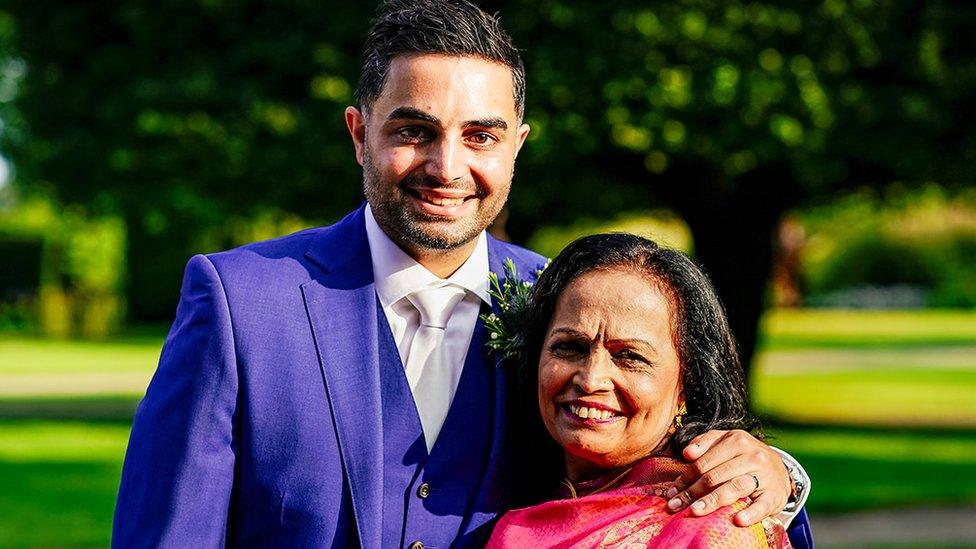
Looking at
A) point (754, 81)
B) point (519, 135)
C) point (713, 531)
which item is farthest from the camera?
point (754, 81)

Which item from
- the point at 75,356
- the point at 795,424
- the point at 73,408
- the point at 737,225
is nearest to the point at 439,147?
the point at 737,225

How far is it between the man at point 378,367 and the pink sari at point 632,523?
56mm

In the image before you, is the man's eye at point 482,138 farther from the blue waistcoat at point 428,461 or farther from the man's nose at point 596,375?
the man's nose at point 596,375

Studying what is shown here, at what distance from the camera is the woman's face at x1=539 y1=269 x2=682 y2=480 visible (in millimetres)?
2652

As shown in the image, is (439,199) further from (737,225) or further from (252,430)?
(737,225)

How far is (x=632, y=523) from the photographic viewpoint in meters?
2.56

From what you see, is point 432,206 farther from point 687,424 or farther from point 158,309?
point 158,309

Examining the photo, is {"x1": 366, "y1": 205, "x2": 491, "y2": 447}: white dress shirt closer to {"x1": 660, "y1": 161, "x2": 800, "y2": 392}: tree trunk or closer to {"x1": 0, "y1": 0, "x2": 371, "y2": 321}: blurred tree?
{"x1": 0, "y1": 0, "x2": 371, "y2": 321}: blurred tree

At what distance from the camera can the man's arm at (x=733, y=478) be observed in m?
2.55

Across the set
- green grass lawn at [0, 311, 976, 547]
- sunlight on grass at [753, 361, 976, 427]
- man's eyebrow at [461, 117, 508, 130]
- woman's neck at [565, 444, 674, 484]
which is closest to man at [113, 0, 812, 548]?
man's eyebrow at [461, 117, 508, 130]

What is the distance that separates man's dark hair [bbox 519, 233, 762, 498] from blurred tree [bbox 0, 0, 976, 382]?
23.3 feet

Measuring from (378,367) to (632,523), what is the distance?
2.13 feet

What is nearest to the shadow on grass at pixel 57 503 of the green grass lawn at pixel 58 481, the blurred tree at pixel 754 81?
the green grass lawn at pixel 58 481

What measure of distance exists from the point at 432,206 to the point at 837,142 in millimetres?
8367
